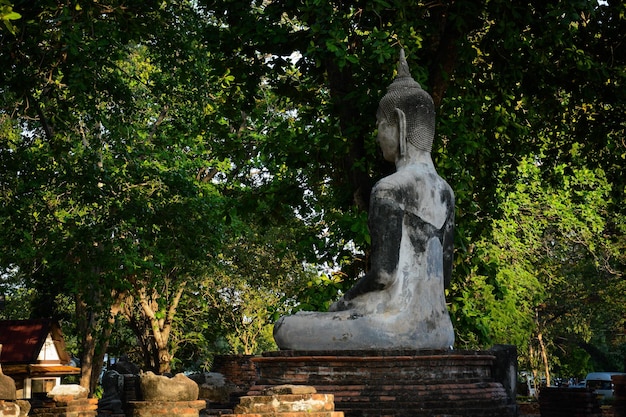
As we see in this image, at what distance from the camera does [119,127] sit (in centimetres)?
1572

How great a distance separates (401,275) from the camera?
7379 mm

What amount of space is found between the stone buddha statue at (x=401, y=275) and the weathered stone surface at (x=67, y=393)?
7.85 meters

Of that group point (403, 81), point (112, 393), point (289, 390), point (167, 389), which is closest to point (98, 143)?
point (112, 393)

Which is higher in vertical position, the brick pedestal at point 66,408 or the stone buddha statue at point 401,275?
the stone buddha statue at point 401,275

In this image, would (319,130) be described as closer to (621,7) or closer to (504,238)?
(621,7)

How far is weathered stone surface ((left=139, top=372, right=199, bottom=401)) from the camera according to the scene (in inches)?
345

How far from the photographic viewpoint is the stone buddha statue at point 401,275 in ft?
23.5

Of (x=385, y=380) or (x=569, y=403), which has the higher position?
(x=385, y=380)

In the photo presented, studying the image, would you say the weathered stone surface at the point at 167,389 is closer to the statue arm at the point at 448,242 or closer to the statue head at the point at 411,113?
the statue arm at the point at 448,242

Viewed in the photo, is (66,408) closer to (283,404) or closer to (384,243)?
(384,243)

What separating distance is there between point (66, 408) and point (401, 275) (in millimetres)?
8253

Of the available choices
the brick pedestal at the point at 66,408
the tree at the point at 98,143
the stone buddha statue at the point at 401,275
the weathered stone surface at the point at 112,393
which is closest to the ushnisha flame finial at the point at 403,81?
the stone buddha statue at the point at 401,275

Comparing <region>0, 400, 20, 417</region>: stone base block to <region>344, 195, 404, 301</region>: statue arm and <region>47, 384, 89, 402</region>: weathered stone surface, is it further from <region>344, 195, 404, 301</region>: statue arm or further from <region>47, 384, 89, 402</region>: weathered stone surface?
<region>47, 384, 89, 402</region>: weathered stone surface

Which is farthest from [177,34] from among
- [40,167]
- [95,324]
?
[95,324]
